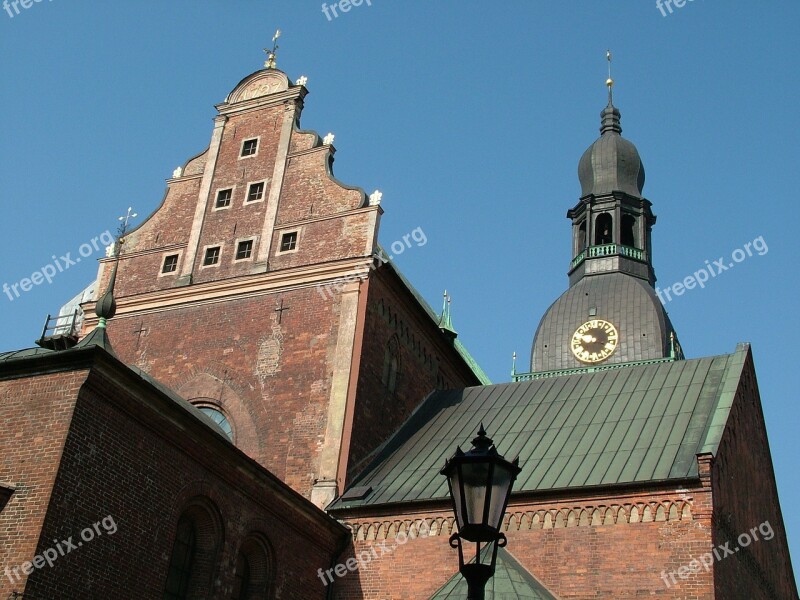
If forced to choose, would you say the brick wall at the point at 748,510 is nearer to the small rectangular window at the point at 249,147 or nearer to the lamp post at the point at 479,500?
the lamp post at the point at 479,500

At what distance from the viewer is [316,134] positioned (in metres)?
25.9

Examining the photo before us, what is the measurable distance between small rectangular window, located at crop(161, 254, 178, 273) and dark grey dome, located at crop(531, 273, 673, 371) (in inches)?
838

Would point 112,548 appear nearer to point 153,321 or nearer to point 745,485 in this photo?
point 153,321

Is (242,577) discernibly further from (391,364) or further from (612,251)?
(612,251)

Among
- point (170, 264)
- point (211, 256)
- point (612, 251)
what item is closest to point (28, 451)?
point (211, 256)

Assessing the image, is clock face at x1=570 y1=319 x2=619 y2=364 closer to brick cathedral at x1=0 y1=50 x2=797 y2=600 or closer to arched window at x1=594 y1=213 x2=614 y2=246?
arched window at x1=594 y1=213 x2=614 y2=246

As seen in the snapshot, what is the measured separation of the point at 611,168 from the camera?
47812mm

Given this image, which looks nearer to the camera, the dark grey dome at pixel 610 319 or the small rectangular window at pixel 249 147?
the small rectangular window at pixel 249 147

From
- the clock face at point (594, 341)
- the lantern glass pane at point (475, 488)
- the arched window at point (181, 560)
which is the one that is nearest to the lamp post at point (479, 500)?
the lantern glass pane at point (475, 488)

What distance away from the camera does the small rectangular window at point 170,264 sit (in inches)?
999

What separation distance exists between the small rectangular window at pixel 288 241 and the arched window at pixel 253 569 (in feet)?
27.1

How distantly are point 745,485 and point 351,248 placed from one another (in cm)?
1023

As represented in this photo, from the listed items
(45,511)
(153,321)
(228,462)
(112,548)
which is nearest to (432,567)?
(228,462)

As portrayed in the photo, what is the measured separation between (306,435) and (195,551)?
5146 millimetres
